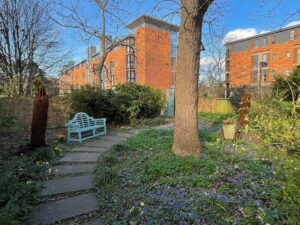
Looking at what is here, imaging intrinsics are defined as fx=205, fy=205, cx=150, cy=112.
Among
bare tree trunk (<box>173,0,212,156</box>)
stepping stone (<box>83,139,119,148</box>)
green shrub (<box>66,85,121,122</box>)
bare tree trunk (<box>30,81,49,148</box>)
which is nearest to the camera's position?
bare tree trunk (<box>173,0,212,156</box>)

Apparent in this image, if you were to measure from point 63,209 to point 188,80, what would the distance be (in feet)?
9.40

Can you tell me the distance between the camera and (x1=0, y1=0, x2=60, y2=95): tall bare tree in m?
8.77

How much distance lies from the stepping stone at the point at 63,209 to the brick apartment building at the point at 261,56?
28.9 metres

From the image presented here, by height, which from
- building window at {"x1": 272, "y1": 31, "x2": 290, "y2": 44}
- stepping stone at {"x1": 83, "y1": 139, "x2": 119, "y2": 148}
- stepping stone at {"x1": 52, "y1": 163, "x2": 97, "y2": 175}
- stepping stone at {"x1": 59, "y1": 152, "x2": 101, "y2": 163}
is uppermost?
building window at {"x1": 272, "y1": 31, "x2": 290, "y2": 44}

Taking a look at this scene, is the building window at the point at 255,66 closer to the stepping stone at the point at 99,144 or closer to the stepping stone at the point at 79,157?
the stepping stone at the point at 99,144

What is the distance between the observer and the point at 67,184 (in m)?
3.09

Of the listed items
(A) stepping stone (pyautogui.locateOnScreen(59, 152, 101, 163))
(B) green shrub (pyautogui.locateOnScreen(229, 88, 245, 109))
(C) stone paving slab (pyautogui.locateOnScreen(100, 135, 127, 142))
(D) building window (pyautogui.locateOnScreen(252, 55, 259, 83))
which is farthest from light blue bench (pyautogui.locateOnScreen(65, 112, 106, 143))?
(D) building window (pyautogui.locateOnScreen(252, 55, 259, 83))

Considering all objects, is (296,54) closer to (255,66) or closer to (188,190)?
(255,66)

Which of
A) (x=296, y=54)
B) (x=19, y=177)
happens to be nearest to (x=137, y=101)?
(x=19, y=177)

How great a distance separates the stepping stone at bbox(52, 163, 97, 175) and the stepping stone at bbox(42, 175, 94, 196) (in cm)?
23

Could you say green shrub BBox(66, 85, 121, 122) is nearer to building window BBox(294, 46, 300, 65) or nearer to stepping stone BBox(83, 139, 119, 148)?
stepping stone BBox(83, 139, 119, 148)

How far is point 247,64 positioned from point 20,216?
41.5 metres

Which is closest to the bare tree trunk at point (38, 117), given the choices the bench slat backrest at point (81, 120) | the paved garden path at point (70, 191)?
the paved garden path at point (70, 191)

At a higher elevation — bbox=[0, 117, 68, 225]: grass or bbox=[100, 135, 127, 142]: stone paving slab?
bbox=[100, 135, 127, 142]: stone paving slab
